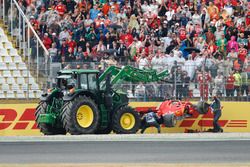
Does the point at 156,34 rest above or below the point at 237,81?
above

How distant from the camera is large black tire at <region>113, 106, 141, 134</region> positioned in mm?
32684

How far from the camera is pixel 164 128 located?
3428 cm

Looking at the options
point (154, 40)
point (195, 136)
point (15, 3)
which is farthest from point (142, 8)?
point (195, 136)

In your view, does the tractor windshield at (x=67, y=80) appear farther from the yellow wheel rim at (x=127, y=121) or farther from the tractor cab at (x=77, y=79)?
the yellow wheel rim at (x=127, y=121)

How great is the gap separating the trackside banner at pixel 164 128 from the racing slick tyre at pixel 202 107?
1.21 feet

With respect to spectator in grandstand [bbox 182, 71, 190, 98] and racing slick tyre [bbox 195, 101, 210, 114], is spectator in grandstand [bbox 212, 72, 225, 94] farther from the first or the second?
spectator in grandstand [bbox 182, 71, 190, 98]

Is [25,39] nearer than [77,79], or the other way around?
[77,79]

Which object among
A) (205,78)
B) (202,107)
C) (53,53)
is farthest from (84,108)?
(205,78)

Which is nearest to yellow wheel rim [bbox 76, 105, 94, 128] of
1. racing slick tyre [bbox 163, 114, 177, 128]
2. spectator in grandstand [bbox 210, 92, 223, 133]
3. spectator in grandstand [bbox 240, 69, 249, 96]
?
racing slick tyre [bbox 163, 114, 177, 128]

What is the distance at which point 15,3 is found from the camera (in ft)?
→ 119

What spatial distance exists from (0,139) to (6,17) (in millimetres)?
7487

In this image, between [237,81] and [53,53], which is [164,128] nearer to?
[237,81]

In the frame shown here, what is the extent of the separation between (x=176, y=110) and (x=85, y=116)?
11.1 ft

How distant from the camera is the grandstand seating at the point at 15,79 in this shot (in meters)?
34.0
